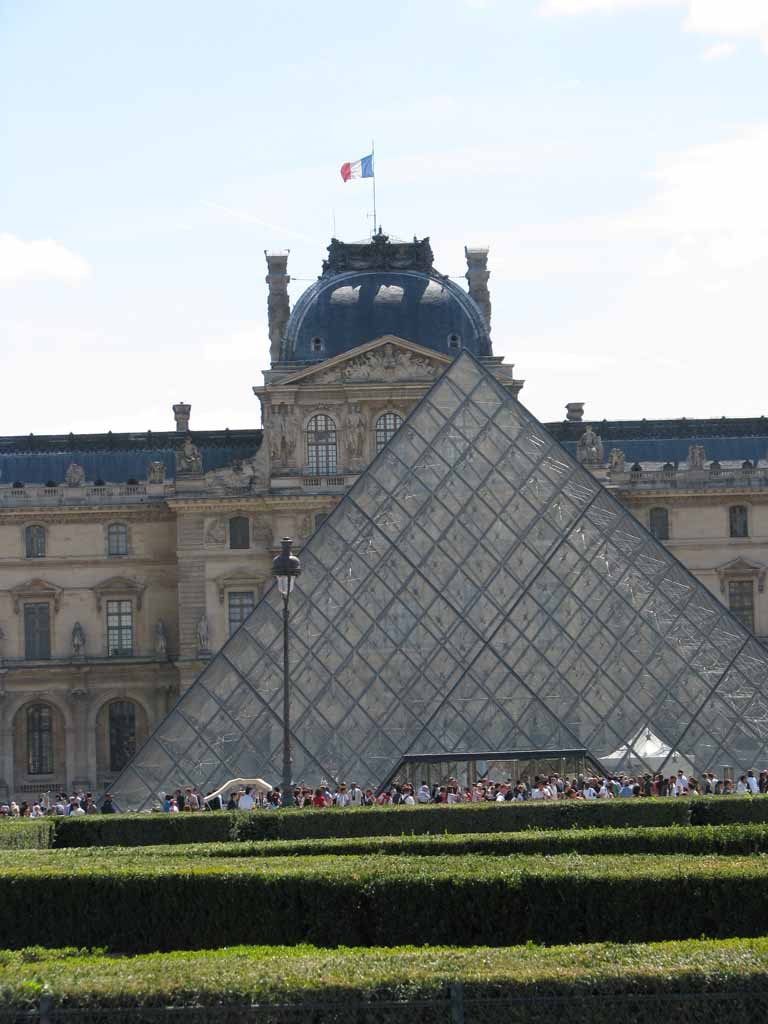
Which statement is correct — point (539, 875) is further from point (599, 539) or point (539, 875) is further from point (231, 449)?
point (231, 449)

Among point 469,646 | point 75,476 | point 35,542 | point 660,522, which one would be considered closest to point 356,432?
point 75,476

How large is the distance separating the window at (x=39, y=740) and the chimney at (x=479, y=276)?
14.3 metres

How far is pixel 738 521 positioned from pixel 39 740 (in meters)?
17.1

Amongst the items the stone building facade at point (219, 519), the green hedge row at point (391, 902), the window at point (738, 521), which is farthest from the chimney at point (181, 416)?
the green hedge row at point (391, 902)

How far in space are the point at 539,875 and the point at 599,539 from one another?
1578 cm

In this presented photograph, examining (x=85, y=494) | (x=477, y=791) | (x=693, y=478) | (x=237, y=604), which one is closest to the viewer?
(x=477, y=791)

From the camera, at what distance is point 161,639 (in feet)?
155

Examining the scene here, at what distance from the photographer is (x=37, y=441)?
4941 centimetres

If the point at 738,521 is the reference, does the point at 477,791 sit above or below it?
below

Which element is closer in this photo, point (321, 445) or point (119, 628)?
point (321, 445)

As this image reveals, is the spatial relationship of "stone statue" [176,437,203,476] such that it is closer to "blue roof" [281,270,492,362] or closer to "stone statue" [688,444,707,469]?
"blue roof" [281,270,492,362]

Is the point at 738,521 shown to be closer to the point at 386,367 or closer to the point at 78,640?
the point at 386,367

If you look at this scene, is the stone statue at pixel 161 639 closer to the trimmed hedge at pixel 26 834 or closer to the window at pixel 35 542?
the window at pixel 35 542

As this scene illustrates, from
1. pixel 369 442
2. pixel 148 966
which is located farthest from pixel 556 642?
pixel 369 442
